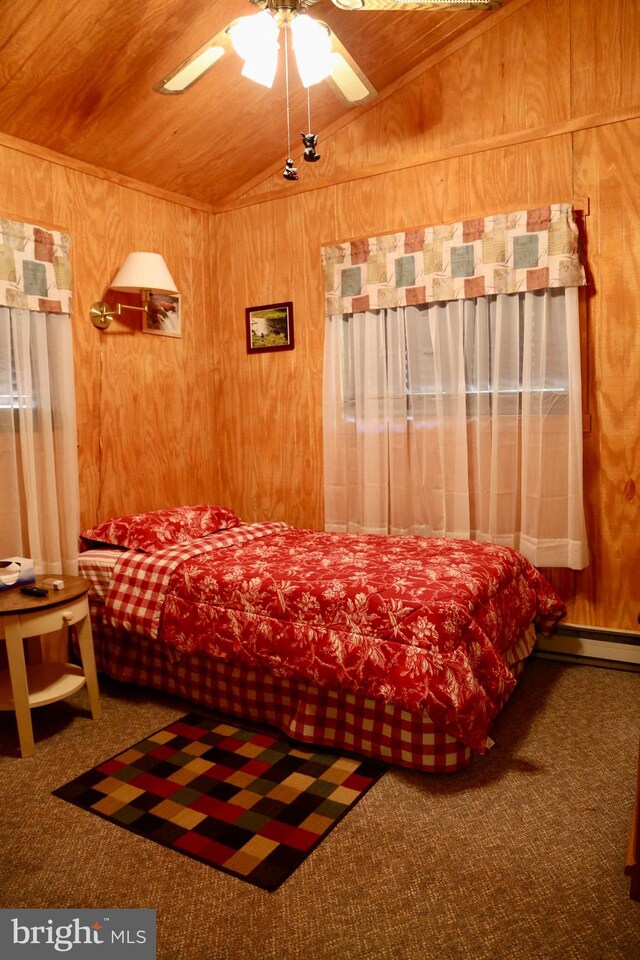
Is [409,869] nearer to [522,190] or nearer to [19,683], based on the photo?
[19,683]

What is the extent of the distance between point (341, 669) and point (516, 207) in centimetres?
245

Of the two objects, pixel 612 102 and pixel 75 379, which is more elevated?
pixel 612 102

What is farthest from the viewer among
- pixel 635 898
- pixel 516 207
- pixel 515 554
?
pixel 516 207

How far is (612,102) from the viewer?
126 inches

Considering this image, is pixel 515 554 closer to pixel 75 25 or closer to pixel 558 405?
pixel 558 405

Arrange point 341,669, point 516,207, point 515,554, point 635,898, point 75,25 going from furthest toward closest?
point 516,207
point 515,554
point 75,25
point 341,669
point 635,898

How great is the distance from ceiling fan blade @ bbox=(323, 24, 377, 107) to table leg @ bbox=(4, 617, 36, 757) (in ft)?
7.66

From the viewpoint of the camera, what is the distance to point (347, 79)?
2.56 metres

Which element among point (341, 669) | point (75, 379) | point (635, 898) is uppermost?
point (75, 379)

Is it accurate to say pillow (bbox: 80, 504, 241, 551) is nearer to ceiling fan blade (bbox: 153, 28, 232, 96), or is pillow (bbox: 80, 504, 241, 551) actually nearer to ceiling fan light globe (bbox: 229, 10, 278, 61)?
ceiling fan blade (bbox: 153, 28, 232, 96)

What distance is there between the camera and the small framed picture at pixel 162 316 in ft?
13.0

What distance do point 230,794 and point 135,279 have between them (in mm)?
2546

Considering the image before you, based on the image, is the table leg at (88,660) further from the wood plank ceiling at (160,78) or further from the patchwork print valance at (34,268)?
the wood plank ceiling at (160,78)

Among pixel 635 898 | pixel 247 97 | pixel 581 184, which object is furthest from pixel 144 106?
pixel 635 898
